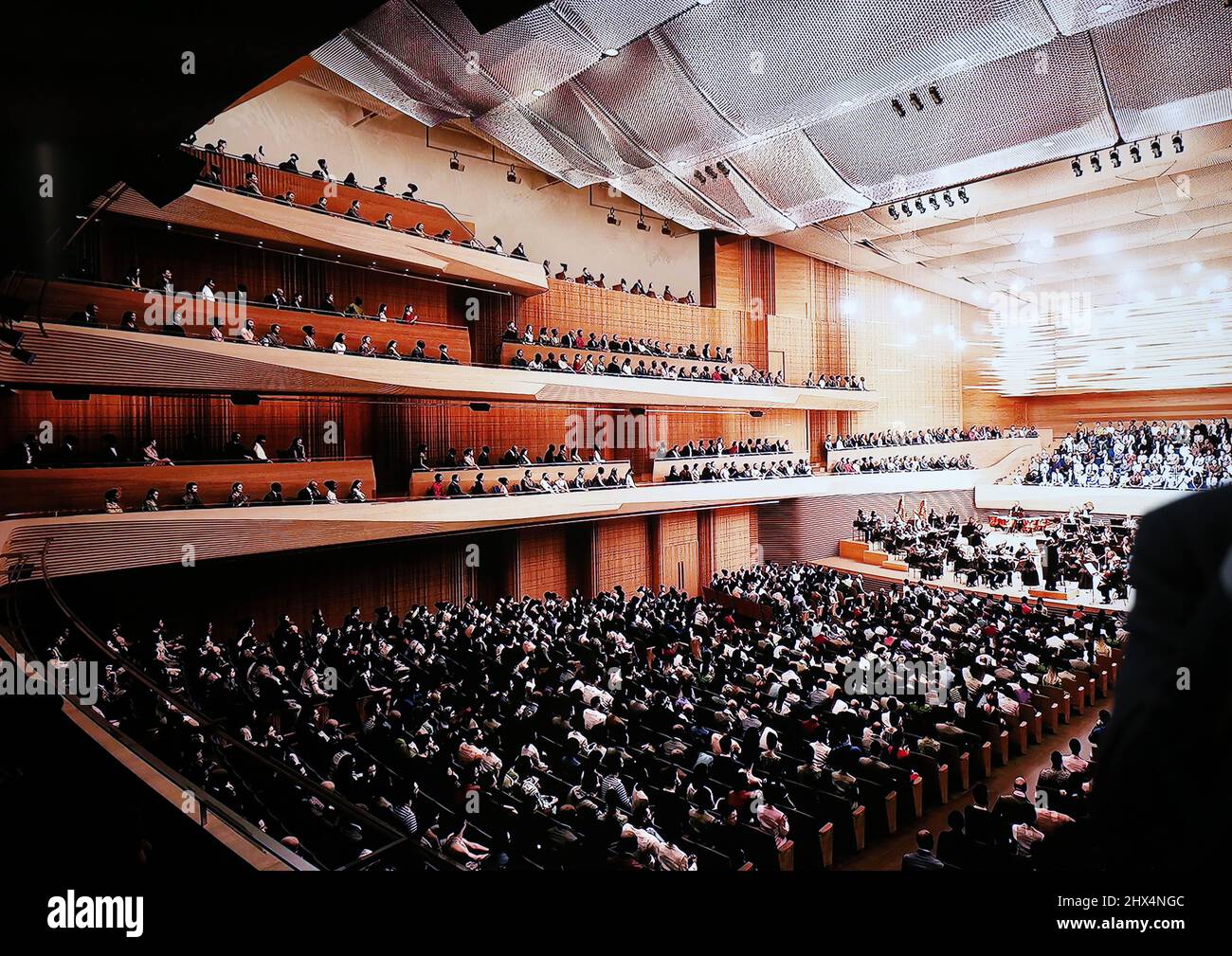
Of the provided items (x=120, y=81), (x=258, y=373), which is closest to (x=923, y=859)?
(x=120, y=81)

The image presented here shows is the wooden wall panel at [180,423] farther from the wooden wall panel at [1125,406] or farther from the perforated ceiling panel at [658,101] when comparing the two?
the wooden wall panel at [1125,406]

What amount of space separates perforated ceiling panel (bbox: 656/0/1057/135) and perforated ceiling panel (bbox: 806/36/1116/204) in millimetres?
1111

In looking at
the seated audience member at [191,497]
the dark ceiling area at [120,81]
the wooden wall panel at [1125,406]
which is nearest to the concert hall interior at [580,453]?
the dark ceiling area at [120,81]

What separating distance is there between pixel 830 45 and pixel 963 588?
10.6 meters

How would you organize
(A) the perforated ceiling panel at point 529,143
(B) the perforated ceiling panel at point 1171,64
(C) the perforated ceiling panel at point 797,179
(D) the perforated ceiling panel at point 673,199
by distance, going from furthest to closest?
(D) the perforated ceiling panel at point 673,199, (C) the perforated ceiling panel at point 797,179, (A) the perforated ceiling panel at point 529,143, (B) the perforated ceiling panel at point 1171,64

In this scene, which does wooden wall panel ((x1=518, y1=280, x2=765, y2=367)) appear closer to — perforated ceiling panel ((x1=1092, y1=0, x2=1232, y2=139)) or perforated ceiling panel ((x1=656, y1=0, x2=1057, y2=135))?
perforated ceiling panel ((x1=656, y1=0, x2=1057, y2=135))

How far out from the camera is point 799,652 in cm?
915

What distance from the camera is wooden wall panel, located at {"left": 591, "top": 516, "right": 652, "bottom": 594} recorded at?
15852 millimetres

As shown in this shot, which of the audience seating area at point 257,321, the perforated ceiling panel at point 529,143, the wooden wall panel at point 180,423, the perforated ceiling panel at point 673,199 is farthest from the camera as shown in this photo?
the perforated ceiling panel at point 673,199

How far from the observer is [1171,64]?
950 cm

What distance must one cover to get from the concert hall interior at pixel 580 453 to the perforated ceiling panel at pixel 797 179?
11 centimetres

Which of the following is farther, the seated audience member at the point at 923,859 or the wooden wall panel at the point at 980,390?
the wooden wall panel at the point at 980,390

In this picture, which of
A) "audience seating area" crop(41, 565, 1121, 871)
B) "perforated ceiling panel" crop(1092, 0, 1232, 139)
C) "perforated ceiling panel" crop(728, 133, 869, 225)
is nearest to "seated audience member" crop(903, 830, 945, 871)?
"audience seating area" crop(41, 565, 1121, 871)

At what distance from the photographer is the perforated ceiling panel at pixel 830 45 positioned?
346 inches
